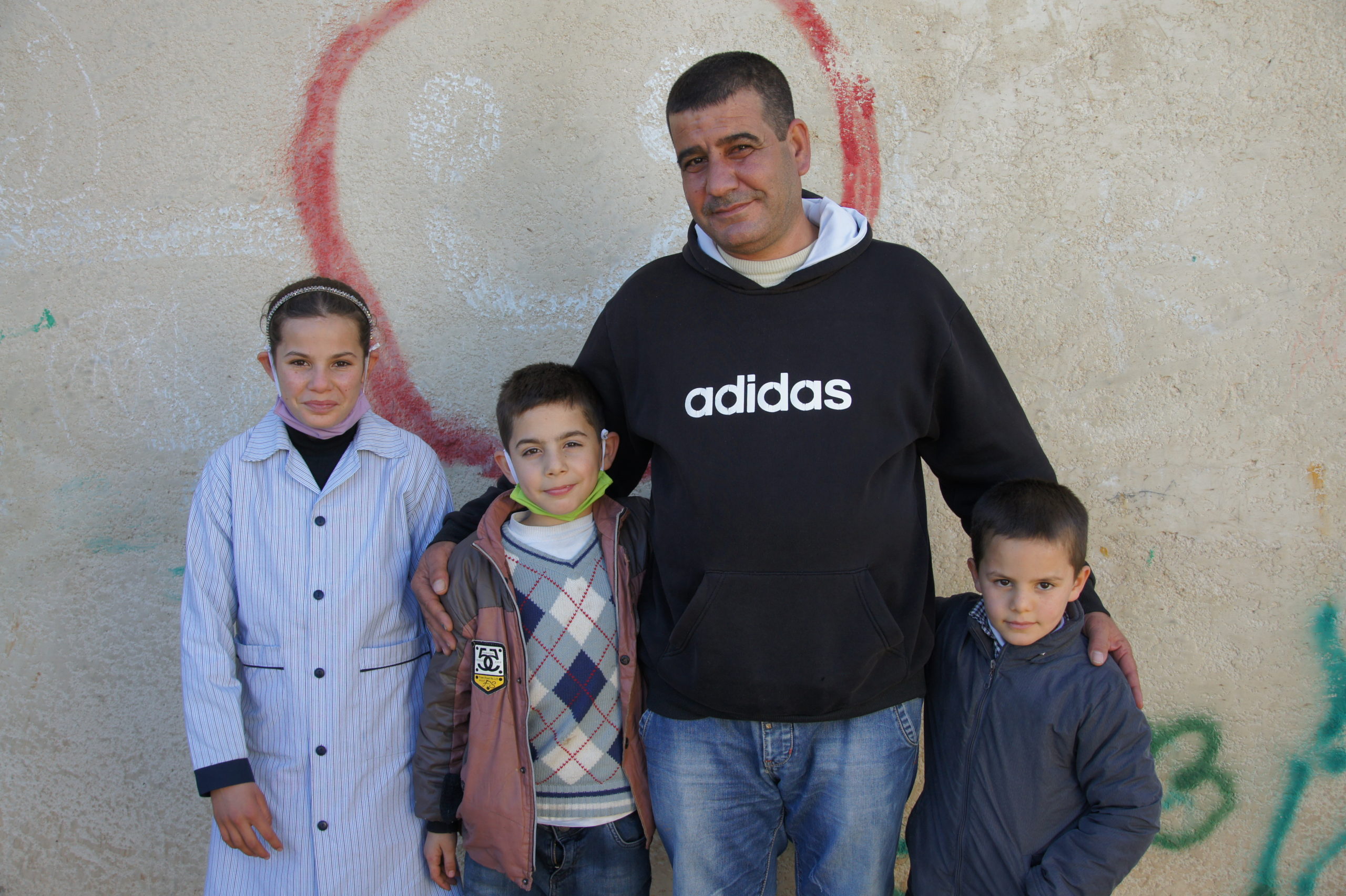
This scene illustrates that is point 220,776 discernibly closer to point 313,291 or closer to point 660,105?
point 313,291

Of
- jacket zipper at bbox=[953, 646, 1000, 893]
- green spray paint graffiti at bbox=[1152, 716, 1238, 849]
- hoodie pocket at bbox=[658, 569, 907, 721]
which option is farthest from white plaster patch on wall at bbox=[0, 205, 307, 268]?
green spray paint graffiti at bbox=[1152, 716, 1238, 849]

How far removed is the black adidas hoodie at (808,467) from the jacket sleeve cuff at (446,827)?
1.69ft

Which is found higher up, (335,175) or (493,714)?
(335,175)

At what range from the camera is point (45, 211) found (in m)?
2.43

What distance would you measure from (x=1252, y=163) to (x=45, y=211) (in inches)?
130

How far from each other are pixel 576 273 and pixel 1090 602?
5.24 ft

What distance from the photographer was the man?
166 cm

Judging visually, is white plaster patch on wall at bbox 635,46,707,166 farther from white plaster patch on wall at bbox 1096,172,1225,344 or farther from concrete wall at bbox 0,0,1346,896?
white plaster patch on wall at bbox 1096,172,1225,344

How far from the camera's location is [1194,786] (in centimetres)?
234

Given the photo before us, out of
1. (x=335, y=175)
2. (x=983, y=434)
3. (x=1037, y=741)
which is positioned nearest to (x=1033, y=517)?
(x=983, y=434)

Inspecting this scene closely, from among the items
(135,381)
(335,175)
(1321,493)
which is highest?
(335,175)

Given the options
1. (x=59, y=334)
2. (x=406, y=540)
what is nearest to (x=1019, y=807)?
(x=406, y=540)

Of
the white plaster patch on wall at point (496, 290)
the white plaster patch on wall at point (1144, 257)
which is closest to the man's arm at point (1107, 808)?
the white plaster patch on wall at point (1144, 257)

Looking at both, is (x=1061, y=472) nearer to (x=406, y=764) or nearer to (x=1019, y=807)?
(x=1019, y=807)
